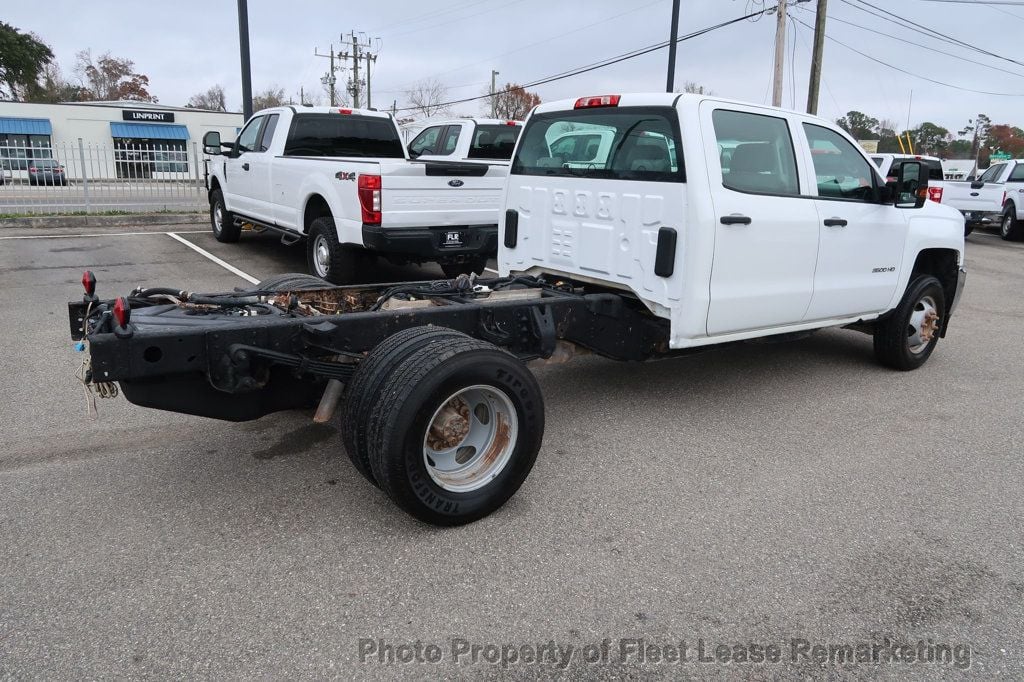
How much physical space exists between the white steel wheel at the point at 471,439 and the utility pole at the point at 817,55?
21.6 m

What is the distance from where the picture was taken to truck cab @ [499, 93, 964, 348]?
451cm

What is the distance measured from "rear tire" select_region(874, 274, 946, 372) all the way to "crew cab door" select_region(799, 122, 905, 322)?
396 millimetres

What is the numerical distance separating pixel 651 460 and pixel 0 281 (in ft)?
27.5

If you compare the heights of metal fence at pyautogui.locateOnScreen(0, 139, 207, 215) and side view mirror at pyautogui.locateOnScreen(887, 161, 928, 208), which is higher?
side view mirror at pyautogui.locateOnScreen(887, 161, 928, 208)

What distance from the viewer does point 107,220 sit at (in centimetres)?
1483

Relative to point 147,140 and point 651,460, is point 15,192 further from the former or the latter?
point 147,140

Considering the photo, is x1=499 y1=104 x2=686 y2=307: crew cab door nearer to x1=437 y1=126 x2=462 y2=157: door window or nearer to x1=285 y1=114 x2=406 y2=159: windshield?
x1=285 y1=114 x2=406 y2=159: windshield

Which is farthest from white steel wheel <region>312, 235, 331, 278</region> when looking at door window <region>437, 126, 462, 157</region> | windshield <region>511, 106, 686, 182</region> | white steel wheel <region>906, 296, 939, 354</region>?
white steel wheel <region>906, 296, 939, 354</region>

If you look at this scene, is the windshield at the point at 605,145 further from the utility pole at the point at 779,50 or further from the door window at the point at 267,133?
the utility pole at the point at 779,50

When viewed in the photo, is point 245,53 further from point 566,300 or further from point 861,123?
point 861,123

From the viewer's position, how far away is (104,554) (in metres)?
3.21

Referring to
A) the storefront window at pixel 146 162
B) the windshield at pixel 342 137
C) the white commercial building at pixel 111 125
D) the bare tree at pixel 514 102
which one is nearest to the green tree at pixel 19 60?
the white commercial building at pixel 111 125

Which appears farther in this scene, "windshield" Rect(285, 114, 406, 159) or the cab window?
the cab window

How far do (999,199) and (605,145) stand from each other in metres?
17.6
